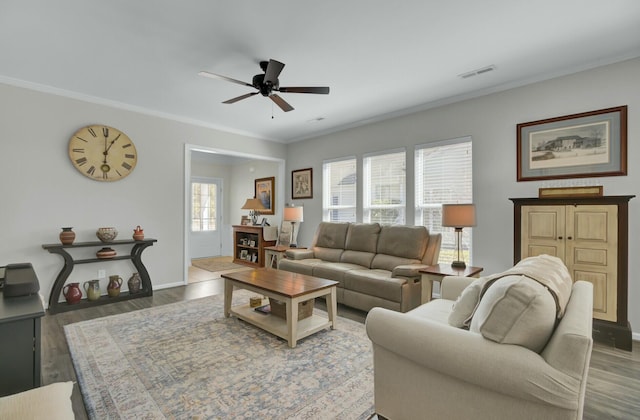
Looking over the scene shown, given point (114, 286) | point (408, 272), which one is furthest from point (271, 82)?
point (114, 286)

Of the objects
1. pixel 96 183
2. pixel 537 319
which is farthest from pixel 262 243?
pixel 537 319

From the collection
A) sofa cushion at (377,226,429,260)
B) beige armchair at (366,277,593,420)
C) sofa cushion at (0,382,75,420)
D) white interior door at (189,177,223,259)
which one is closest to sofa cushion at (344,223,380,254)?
sofa cushion at (377,226,429,260)

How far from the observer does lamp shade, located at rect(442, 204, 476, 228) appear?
328cm

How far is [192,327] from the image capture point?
305 centimetres

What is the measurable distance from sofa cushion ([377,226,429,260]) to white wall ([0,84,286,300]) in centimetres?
320

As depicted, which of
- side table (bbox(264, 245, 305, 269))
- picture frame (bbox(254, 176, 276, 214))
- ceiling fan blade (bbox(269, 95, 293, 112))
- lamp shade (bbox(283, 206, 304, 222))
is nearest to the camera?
ceiling fan blade (bbox(269, 95, 293, 112))

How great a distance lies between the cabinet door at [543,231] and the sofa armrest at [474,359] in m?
2.13

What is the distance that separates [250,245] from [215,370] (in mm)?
4580

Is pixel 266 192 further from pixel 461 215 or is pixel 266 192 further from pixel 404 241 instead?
pixel 461 215

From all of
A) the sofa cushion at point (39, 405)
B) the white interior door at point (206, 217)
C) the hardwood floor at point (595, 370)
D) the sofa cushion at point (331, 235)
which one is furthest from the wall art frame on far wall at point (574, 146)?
the white interior door at point (206, 217)

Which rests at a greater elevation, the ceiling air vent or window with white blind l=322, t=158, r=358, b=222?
the ceiling air vent

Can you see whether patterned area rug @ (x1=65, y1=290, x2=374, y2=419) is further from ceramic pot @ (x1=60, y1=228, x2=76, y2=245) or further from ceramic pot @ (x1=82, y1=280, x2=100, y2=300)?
ceramic pot @ (x1=60, y1=228, x2=76, y2=245)

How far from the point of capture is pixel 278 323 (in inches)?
114

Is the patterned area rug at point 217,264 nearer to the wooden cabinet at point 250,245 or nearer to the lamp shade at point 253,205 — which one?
the wooden cabinet at point 250,245
